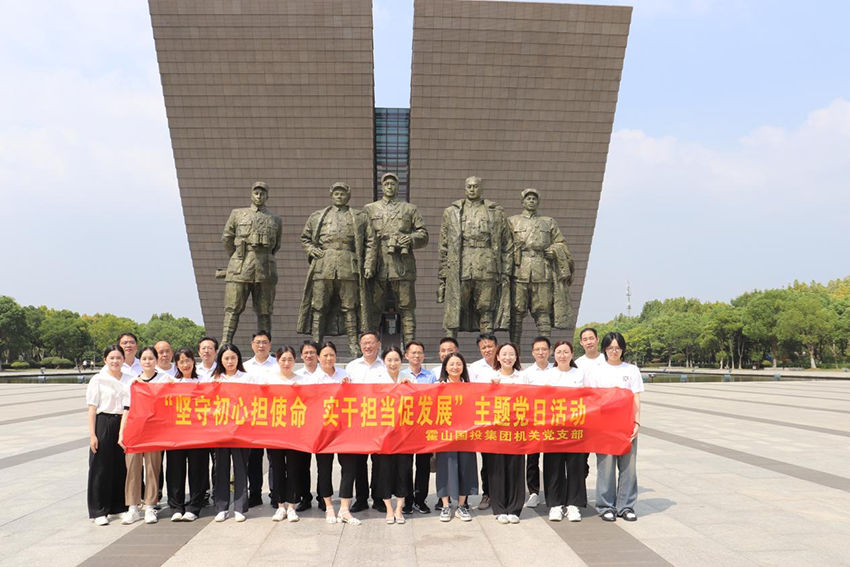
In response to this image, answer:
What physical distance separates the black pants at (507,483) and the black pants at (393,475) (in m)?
0.72

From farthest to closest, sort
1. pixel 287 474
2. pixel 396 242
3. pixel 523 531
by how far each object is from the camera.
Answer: pixel 396 242 < pixel 287 474 < pixel 523 531

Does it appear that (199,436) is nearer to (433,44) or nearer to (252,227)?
(252,227)

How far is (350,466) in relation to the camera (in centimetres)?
508

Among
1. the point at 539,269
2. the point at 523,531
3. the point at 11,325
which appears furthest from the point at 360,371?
the point at 11,325

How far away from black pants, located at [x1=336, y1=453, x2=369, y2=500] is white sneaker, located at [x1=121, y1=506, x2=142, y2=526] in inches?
66.3

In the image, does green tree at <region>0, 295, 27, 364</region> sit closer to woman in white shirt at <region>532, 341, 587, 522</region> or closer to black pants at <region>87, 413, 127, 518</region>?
black pants at <region>87, 413, 127, 518</region>

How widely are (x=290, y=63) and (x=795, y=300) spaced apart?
41.7 m

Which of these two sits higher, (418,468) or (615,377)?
(615,377)

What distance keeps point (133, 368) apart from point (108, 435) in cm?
80

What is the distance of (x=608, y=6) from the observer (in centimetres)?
3391

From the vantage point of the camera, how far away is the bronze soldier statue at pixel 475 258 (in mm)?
10594

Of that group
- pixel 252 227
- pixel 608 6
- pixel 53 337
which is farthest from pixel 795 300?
pixel 53 337

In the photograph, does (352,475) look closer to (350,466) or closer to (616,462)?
(350,466)

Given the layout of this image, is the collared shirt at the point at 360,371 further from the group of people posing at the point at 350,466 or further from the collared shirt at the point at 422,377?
the collared shirt at the point at 422,377
